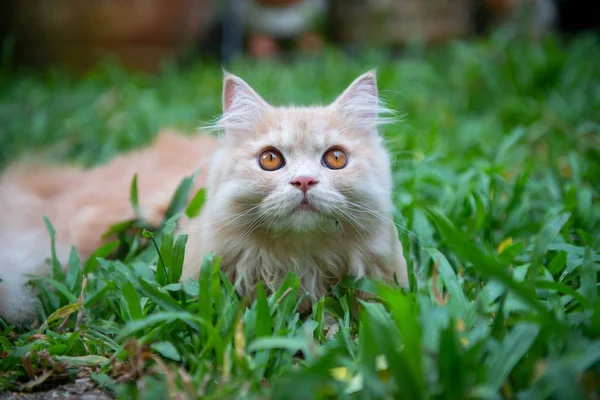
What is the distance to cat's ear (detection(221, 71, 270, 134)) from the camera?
6.37ft

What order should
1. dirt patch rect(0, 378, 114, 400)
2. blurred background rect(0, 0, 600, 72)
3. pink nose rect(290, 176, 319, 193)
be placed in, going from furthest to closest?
blurred background rect(0, 0, 600, 72)
pink nose rect(290, 176, 319, 193)
dirt patch rect(0, 378, 114, 400)

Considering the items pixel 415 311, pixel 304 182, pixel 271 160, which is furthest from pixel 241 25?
pixel 415 311

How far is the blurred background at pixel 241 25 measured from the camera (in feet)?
19.9

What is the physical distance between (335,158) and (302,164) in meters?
0.15

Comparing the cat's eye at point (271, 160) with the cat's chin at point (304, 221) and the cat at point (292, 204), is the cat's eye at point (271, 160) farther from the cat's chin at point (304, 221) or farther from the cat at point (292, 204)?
the cat's chin at point (304, 221)

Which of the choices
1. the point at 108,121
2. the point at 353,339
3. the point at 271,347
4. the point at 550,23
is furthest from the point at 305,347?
the point at 550,23

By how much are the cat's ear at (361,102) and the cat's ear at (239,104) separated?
0.29 meters

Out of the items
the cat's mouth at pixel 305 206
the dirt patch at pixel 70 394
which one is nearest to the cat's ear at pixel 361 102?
the cat's mouth at pixel 305 206

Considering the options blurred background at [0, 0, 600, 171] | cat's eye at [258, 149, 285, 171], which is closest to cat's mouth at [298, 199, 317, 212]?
cat's eye at [258, 149, 285, 171]

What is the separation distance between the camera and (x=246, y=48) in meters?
7.79

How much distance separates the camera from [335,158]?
1820mm

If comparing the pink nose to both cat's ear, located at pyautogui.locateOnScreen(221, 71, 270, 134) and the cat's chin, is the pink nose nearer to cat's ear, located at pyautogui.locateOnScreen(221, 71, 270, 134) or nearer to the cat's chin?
the cat's chin

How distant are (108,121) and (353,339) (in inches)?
136

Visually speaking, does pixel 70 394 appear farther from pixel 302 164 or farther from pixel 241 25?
pixel 241 25
